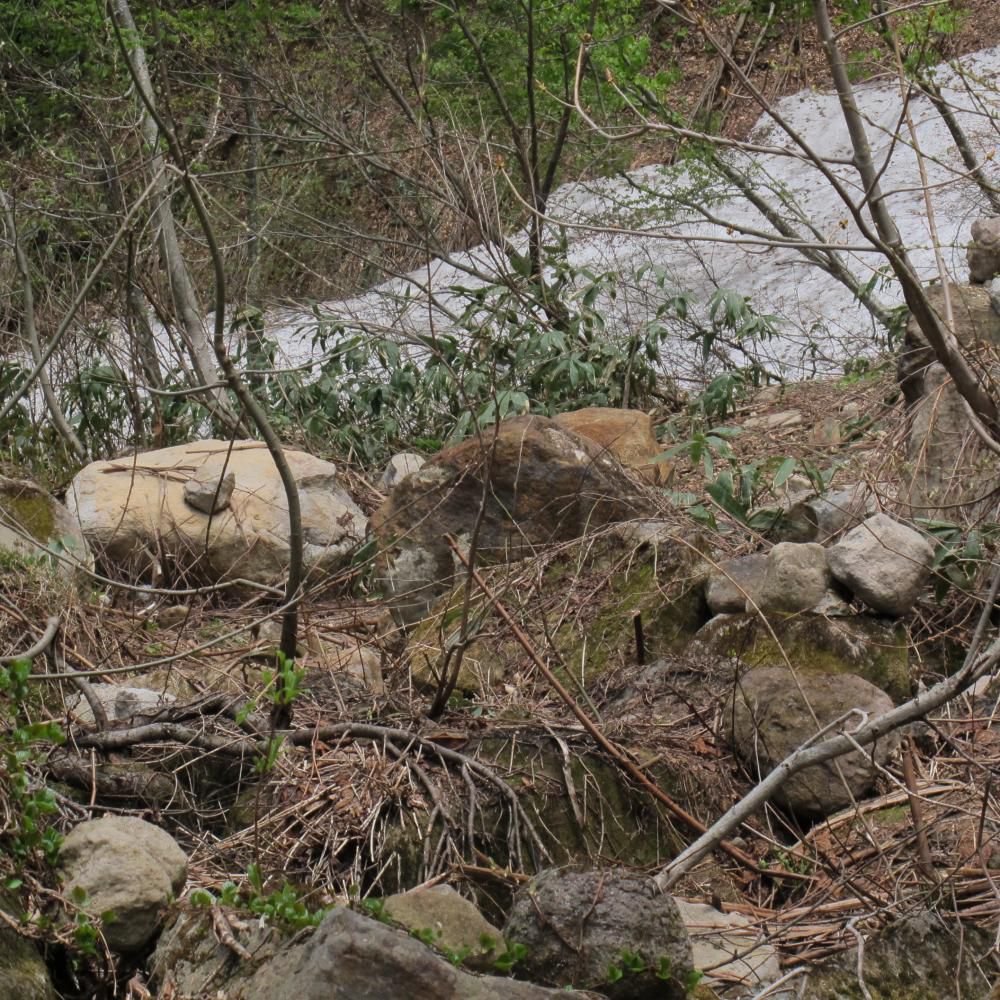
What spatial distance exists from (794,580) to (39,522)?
10.0 feet

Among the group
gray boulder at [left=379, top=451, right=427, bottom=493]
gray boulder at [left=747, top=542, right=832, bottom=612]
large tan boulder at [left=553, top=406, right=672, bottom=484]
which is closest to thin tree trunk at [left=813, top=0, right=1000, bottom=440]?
gray boulder at [left=747, top=542, right=832, bottom=612]

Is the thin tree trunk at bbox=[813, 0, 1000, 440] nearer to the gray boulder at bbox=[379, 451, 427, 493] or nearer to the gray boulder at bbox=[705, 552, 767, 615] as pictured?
the gray boulder at bbox=[705, 552, 767, 615]

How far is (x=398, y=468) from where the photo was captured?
8.01m

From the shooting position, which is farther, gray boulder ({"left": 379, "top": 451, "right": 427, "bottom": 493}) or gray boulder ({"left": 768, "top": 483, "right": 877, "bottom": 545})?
gray boulder ({"left": 379, "top": 451, "right": 427, "bottom": 493})

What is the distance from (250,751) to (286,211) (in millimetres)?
8623

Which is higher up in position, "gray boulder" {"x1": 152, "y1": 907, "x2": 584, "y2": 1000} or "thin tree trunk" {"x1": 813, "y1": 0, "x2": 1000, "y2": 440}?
"thin tree trunk" {"x1": 813, "y1": 0, "x2": 1000, "y2": 440}

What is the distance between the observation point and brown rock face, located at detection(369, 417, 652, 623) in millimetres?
6000

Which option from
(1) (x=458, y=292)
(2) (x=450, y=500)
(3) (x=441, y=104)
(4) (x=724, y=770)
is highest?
(3) (x=441, y=104)

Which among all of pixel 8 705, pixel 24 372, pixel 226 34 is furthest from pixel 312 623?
pixel 226 34

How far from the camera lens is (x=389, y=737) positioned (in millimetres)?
4289

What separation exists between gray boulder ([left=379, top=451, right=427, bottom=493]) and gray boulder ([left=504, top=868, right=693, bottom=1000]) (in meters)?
4.95

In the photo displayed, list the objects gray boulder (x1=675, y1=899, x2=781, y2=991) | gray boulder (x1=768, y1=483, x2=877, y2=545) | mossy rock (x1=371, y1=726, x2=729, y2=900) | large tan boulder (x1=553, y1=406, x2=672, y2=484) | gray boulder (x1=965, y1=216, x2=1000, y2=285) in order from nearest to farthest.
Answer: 1. gray boulder (x1=675, y1=899, x2=781, y2=991)
2. mossy rock (x1=371, y1=726, x2=729, y2=900)
3. gray boulder (x1=768, y1=483, x2=877, y2=545)
4. large tan boulder (x1=553, y1=406, x2=672, y2=484)
5. gray boulder (x1=965, y1=216, x2=1000, y2=285)

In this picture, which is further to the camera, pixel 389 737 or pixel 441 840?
pixel 389 737

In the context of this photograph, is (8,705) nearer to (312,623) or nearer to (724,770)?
(312,623)
